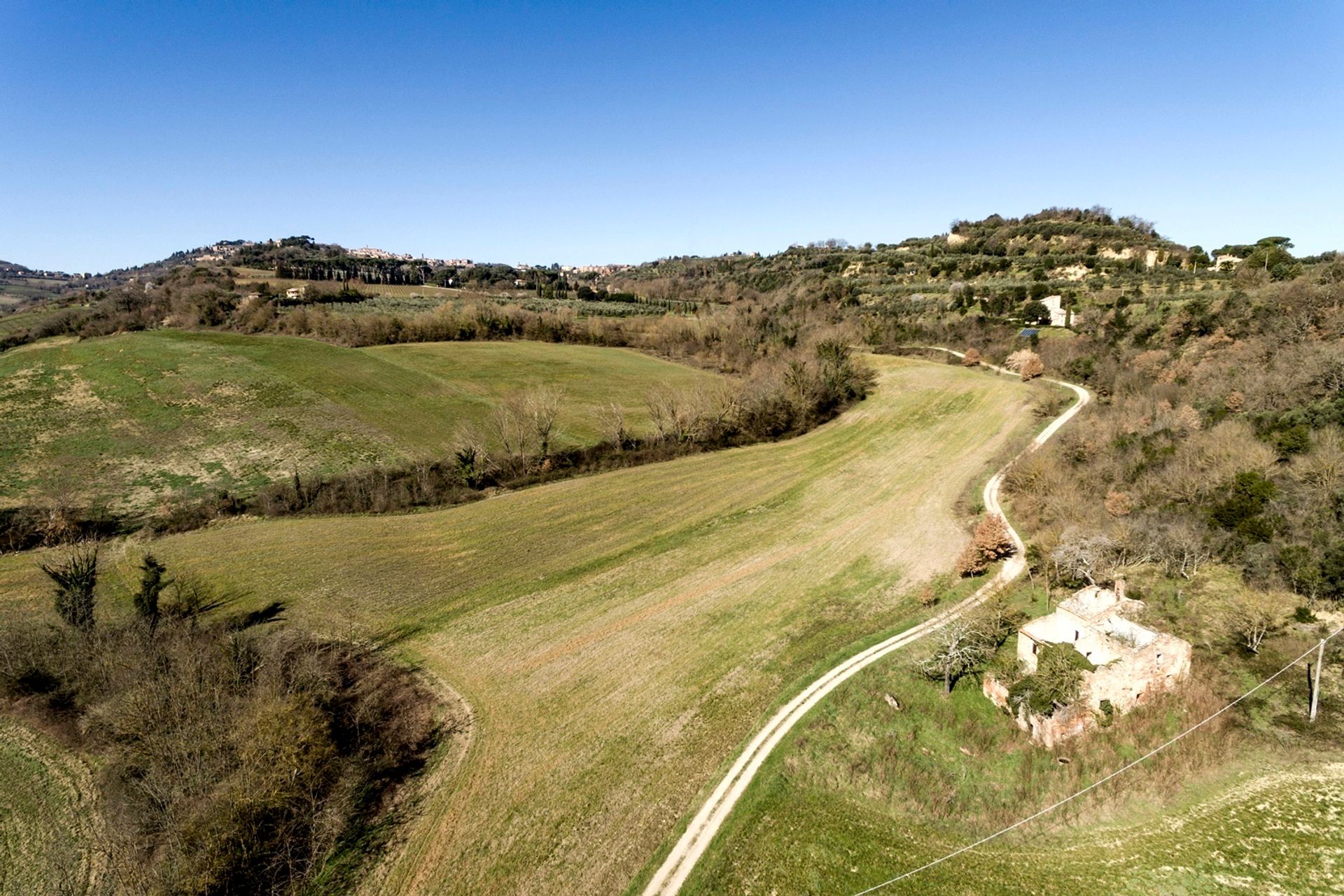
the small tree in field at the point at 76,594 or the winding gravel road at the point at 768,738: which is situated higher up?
the small tree in field at the point at 76,594

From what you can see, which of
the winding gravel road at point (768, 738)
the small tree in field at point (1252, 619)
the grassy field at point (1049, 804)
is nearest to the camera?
the grassy field at point (1049, 804)

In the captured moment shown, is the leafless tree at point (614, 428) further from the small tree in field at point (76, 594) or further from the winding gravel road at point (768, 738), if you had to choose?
the small tree in field at point (76, 594)

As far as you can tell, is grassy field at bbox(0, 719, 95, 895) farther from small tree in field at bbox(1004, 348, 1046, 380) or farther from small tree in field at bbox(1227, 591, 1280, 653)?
small tree in field at bbox(1004, 348, 1046, 380)

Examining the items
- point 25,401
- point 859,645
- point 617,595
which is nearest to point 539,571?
point 617,595

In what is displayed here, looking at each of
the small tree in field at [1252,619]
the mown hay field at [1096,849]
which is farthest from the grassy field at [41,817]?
the small tree in field at [1252,619]

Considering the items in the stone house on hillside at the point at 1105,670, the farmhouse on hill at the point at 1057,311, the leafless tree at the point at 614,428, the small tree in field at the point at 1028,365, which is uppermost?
the farmhouse on hill at the point at 1057,311

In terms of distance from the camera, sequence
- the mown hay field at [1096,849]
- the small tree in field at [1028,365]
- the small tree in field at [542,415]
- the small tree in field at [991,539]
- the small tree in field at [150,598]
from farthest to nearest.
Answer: the small tree in field at [1028,365] < the small tree in field at [542,415] < the small tree in field at [991,539] < the small tree in field at [150,598] < the mown hay field at [1096,849]
